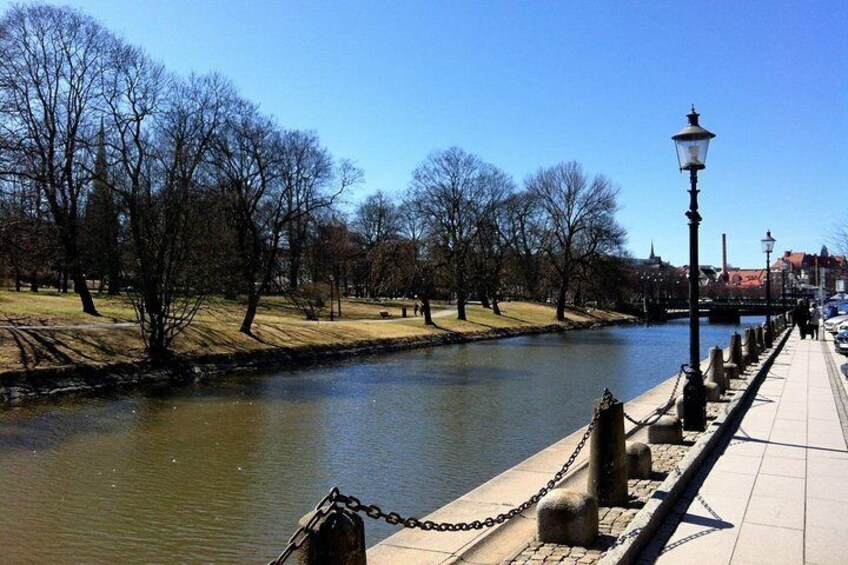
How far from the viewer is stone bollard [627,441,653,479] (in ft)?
27.5

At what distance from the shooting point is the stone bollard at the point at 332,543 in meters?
4.04

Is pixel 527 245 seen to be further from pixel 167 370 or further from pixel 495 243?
pixel 167 370

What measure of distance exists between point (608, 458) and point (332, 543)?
4030 mm

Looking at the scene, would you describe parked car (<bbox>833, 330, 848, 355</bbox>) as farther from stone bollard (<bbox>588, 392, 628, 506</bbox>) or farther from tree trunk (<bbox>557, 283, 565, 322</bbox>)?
tree trunk (<bbox>557, 283, 565, 322</bbox>)

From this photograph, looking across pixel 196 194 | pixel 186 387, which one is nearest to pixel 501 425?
pixel 186 387

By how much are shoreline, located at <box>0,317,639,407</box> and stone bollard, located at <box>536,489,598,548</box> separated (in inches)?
708

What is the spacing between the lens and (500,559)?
6301mm

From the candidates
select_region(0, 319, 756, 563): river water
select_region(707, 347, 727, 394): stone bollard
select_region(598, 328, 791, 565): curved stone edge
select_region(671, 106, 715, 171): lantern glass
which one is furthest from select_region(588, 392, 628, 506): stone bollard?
select_region(707, 347, 727, 394): stone bollard

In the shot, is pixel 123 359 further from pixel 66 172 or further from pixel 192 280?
pixel 66 172

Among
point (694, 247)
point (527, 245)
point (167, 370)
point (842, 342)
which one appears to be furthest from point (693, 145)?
point (527, 245)

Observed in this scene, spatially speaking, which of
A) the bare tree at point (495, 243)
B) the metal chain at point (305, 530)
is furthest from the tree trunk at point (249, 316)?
the metal chain at point (305, 530)

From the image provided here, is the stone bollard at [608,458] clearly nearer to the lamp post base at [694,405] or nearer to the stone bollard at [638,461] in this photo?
the stone bollard at [638,461]

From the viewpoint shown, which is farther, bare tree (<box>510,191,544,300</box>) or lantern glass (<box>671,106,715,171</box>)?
bare tree (<box>510,191,544,300</box>)

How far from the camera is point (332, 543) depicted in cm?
404
